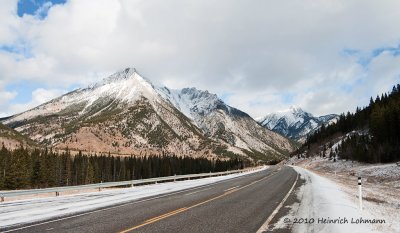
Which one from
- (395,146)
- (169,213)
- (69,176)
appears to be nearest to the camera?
(169,213)

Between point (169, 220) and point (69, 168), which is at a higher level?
point (69, 168)

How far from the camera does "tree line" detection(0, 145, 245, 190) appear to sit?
95.8 meters

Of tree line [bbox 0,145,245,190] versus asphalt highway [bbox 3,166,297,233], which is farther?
tree line [bbox 0,145,245,190]

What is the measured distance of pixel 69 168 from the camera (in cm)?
12012

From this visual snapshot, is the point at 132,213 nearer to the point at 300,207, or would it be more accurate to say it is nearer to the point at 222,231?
the point at 222,231

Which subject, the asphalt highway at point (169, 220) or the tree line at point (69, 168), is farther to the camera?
the tree line at point (69, 168)

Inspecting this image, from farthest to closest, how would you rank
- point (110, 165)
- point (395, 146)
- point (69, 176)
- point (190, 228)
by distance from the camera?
point (110, 165) < point (69, 176) < point (395, 146) < point (190, 228)

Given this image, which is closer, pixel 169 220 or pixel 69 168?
pixel 169 220

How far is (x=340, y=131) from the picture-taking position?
Answer: 168 metres

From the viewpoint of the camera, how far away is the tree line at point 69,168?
314ft

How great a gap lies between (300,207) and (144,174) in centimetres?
13830

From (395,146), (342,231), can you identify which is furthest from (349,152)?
(342,231)

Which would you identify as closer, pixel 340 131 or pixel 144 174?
pixel 144 174

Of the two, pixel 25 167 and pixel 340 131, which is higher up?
pixel 340 131
